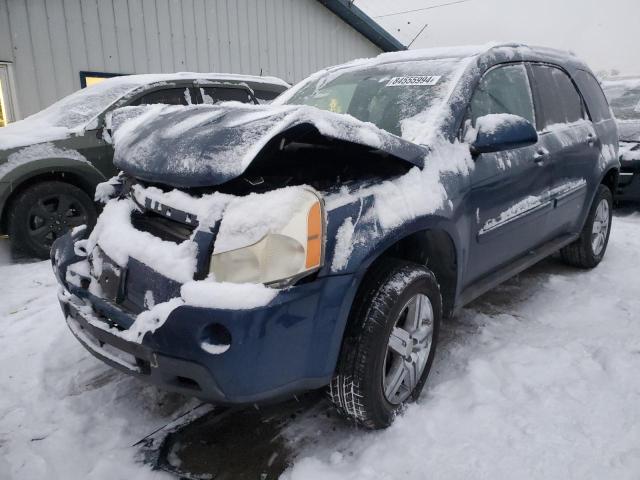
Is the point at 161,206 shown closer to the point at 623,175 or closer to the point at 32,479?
the point at 32,479

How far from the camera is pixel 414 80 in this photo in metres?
2.82

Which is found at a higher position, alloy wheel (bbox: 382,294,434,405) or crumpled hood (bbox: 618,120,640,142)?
crumpled hood (bbox: 618,120,640,142)

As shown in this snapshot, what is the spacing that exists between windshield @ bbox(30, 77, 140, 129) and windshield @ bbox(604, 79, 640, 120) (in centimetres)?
683

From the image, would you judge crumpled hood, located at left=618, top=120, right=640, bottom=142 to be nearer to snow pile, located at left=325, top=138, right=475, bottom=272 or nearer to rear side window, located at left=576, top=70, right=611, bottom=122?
rear side window, located at left=576, top=70, right=611, bottom=122

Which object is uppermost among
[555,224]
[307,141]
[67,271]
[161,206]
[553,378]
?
[307,141]

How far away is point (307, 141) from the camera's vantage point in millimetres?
1999

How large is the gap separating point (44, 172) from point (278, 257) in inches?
152

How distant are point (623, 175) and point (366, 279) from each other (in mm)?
5765

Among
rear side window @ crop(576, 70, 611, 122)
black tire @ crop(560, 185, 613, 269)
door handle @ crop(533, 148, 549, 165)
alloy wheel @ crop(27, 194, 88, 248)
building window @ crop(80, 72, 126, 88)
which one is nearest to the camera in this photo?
door handle @ crop(533, 148, 549, 165)

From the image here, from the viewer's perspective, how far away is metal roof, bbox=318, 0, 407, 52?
10.9 meters

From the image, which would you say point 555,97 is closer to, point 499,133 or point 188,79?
point 499,133

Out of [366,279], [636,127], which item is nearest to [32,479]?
[366,279]

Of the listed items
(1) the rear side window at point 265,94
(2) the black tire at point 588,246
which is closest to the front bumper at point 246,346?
(2) the black tire at point 588,246

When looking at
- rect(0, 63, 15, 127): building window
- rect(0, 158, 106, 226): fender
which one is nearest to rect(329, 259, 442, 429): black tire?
rect(0, 158, 106, 226): fender
